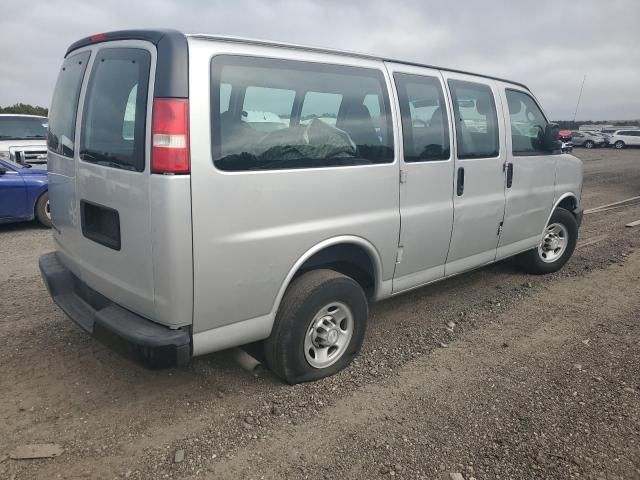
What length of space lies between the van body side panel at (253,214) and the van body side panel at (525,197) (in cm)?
186

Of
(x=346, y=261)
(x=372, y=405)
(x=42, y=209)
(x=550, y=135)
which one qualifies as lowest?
(x=372, y=405)

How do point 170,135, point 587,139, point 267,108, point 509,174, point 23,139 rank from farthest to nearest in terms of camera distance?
1. point 587,139
2. point 23,139
3. point 509,174
4. point 267,108
5. point 170,135

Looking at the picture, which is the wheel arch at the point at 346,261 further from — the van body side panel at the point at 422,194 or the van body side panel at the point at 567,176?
the van body side panel at the point at 567,176

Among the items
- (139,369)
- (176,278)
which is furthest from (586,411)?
(139,369)

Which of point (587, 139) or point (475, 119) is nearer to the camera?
point (475, 119)

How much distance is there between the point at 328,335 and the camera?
326 cm

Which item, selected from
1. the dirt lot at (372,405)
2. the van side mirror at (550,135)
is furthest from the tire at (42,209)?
the van side mirror at (550,135)

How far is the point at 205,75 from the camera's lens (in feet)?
8.16

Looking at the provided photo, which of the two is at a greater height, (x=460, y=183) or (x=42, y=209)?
(x=460, y=183)

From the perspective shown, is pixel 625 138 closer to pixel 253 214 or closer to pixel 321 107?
pixel 321 107

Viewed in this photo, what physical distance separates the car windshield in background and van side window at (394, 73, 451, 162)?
10.8 meters

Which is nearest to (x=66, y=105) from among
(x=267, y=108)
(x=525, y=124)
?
(x=267, y=108)

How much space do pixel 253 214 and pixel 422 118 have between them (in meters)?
1.65

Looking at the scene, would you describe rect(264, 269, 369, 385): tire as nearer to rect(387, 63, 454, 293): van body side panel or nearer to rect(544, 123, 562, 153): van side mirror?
rect(387, 63, 454, 293): van body side panel
